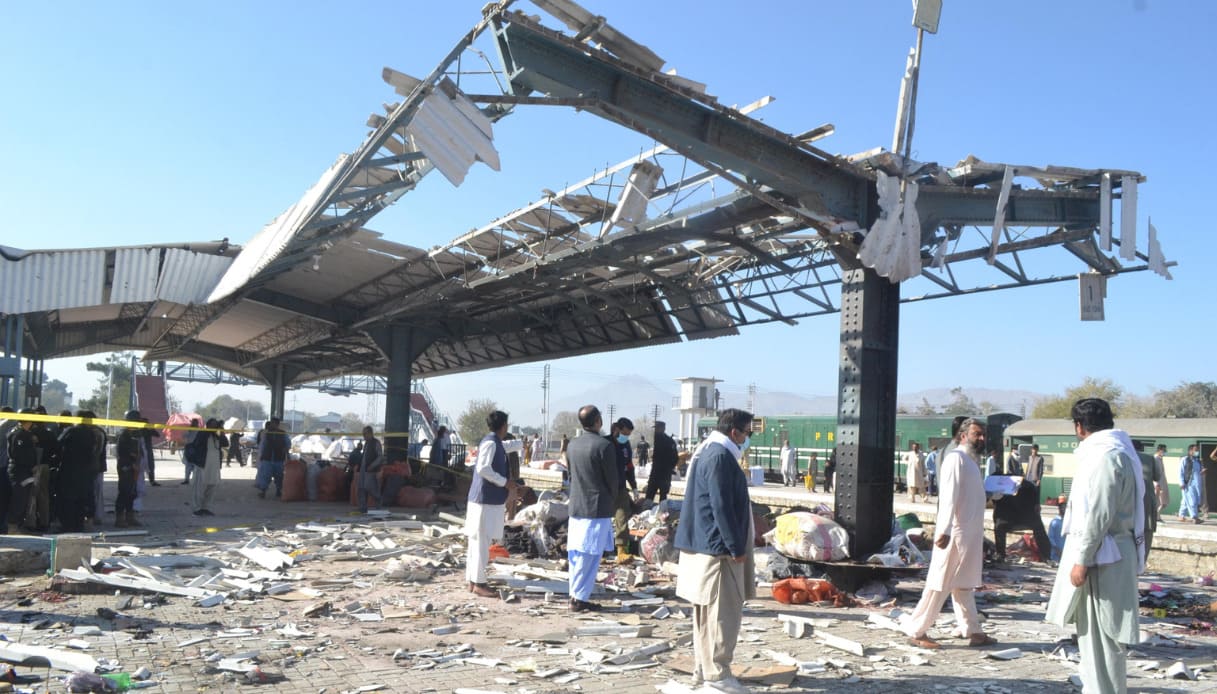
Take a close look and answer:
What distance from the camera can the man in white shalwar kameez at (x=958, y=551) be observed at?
7.12 m

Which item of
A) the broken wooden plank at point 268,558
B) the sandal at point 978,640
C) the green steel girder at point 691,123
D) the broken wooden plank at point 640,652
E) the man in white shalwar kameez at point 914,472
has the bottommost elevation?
the broken wooden plank at point 268,558

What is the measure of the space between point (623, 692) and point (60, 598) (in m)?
5.57

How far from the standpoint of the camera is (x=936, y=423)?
30438mm

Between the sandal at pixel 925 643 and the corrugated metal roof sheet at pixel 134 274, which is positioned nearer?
the sandal at pixel 925 643

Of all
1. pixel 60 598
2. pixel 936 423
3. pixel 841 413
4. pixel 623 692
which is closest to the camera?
pixel 623 692

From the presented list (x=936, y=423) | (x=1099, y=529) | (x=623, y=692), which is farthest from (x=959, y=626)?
(x=936, y=423)

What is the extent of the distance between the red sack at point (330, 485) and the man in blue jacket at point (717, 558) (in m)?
14.6

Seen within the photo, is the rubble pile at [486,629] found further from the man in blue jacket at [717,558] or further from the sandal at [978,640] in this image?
the man in blue jacket at [717,558]

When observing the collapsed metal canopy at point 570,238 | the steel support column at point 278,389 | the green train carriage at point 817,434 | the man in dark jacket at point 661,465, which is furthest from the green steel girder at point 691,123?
the steel support column at point 278,389

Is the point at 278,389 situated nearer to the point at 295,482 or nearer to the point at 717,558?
the point at 295,482

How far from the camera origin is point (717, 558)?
5707 millimetres

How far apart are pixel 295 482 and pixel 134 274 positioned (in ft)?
18.3

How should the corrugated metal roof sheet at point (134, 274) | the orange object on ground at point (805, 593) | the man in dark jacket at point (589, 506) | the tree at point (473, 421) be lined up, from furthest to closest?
the tree at point (473, 421), the corrugated metal roof sheet at point (134, 274), the orange object on ground at point (805, 593), the man in dark jacket at point (589, 506)

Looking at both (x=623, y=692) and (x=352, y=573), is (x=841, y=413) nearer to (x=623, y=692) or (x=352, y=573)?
(x=623, y=692)
